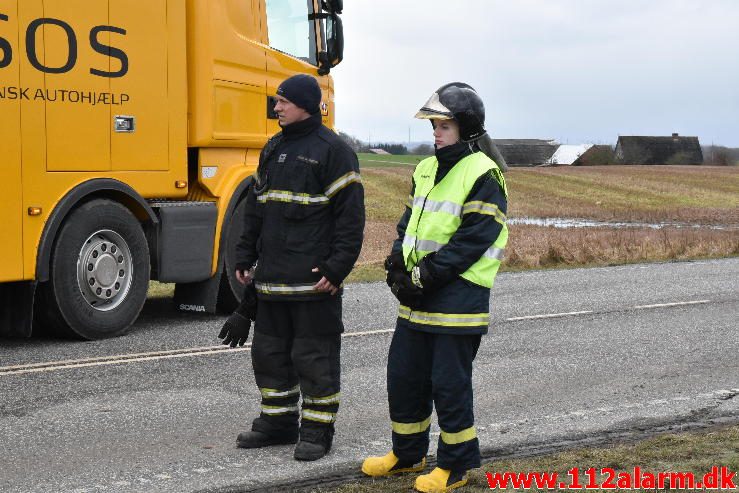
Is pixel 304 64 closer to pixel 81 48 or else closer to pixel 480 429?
pixel 81 48

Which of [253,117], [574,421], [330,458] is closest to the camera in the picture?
[330,458]

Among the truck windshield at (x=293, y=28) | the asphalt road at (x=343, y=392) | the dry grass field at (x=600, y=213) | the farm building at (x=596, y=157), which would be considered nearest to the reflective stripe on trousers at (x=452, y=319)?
the asphalt road at (x=343, y=392)

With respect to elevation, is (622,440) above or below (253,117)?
below

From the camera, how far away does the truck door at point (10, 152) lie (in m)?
8.60

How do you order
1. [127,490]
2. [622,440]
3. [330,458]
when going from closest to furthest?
[127,490] → [330,458] → [622,440]

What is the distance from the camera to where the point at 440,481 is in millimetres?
5320

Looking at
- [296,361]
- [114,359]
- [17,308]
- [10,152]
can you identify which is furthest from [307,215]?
[17,308]

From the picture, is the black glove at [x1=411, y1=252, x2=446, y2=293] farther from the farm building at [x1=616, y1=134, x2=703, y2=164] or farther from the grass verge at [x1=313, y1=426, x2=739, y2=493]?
the farm building at [x1=616, y1=134, x2=703, y2=164]

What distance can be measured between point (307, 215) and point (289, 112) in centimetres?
53

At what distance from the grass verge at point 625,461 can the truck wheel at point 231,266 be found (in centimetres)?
533

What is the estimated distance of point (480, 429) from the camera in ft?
21.7

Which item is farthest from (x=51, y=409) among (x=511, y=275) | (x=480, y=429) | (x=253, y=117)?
(x=511, y=275)

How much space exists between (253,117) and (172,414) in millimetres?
4578

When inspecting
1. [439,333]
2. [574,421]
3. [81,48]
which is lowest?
[574,421]
